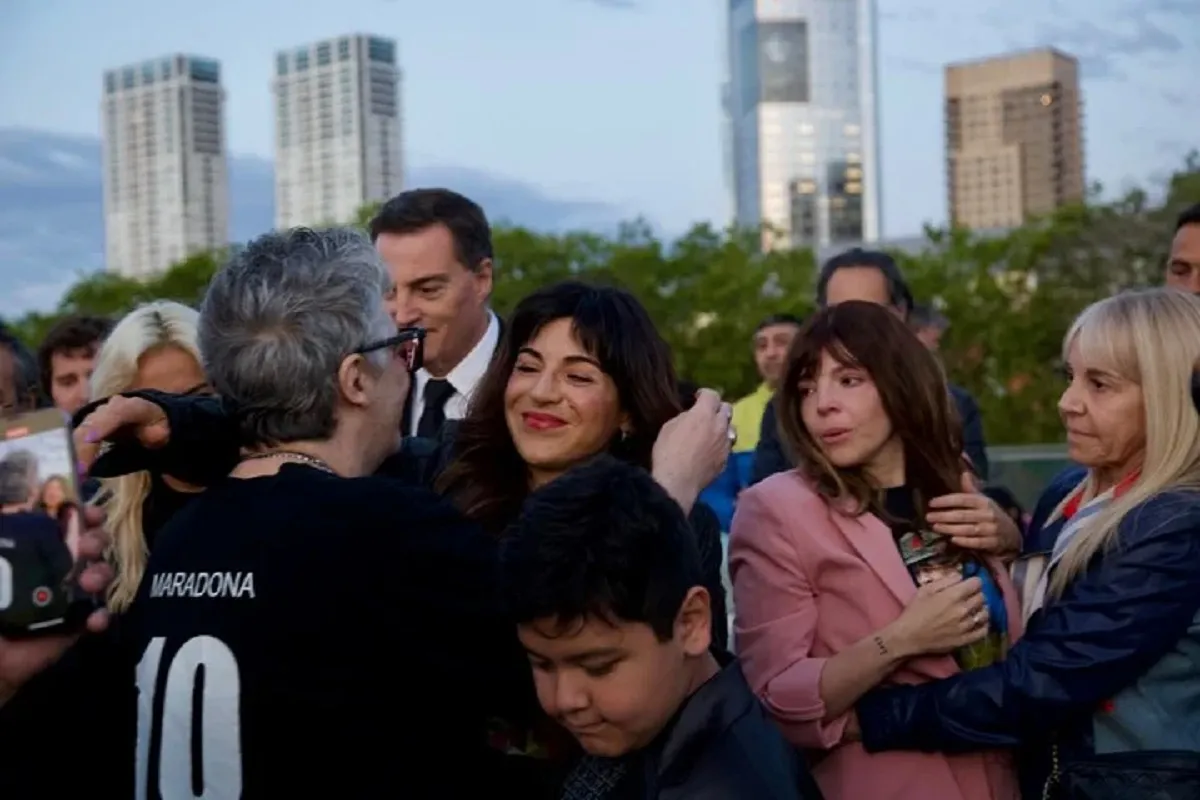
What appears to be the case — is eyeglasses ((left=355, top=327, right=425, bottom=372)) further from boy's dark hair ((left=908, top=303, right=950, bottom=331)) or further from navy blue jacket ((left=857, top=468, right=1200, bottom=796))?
boy's dark hair ((left=908, top=303, right=950, bottom=331))

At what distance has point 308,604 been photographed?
2.18m

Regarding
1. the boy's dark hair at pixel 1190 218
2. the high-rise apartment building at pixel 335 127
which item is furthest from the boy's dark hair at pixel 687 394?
the high-rise apartment building at pixel 335 127

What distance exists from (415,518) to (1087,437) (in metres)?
1.61

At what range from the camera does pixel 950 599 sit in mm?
2928

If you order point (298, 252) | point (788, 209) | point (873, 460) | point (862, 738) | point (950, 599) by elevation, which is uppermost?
point (788, 209)

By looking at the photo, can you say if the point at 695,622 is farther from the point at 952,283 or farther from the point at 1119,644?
the point at 952,283

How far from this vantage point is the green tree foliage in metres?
29.6

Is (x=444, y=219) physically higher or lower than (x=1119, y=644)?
higher

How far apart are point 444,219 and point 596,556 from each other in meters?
2.97

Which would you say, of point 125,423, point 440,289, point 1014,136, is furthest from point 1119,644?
point 1014,136

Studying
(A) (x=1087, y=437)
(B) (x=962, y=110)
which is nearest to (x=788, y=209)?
(B) (x=962, y=110)

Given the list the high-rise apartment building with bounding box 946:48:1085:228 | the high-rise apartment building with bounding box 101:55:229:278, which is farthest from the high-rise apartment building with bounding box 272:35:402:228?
the high-rise apartment building with bounding box 946:48:1085:228

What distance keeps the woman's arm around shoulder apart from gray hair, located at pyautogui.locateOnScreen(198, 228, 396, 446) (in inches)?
53.3

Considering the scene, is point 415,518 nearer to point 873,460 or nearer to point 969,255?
point 873,460
